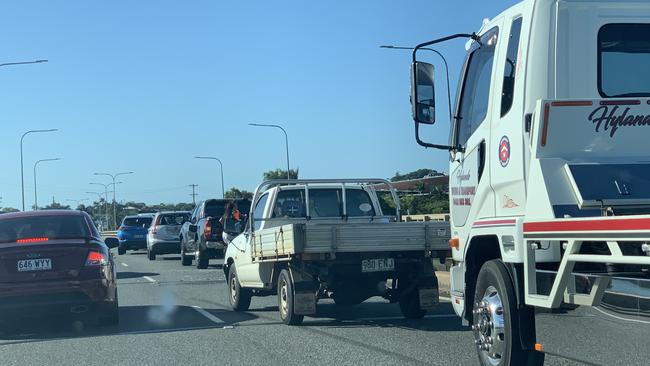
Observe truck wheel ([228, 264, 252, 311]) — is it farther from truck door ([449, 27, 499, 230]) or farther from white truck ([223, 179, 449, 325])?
truck door ([449, 27, 499, 230])

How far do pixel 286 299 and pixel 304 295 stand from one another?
0.56 m

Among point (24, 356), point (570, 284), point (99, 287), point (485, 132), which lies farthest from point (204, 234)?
point (570, 284)

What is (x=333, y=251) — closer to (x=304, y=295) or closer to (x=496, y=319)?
(x=304, y=295)

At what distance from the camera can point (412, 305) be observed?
10984 mm

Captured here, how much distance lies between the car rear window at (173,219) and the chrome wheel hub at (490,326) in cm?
2529

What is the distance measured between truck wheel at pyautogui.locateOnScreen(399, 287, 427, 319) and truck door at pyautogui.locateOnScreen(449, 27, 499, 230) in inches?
131

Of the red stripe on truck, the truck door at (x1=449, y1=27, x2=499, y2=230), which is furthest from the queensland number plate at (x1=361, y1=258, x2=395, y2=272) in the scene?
the red stripe on truck

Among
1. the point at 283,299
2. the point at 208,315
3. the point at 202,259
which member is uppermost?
the point at 283,299

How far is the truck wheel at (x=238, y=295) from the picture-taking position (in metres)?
12.8

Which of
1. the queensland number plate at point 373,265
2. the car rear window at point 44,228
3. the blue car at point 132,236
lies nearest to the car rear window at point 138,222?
the blue car at point 132,236

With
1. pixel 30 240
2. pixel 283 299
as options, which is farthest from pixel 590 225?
pixel 30 240

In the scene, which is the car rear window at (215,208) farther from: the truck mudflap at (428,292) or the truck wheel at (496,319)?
the truck wheel at (496,319)

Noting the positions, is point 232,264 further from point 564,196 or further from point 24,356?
point 564,196

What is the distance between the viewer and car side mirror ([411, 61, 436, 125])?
282 inches
